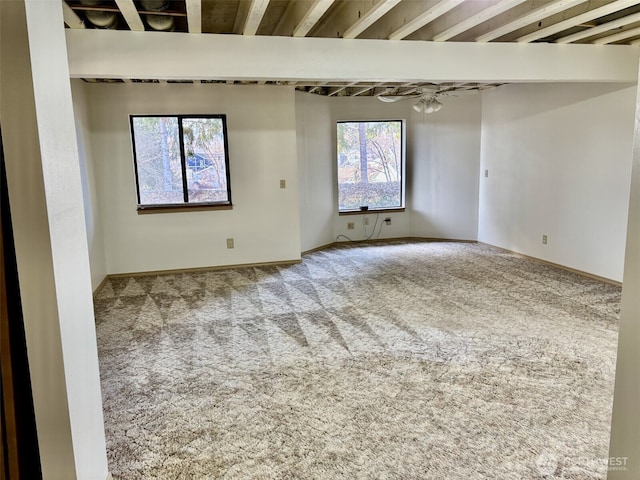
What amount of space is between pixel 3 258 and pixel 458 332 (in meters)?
3.07

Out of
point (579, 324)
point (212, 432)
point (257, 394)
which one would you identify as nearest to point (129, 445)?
point (212, 432)

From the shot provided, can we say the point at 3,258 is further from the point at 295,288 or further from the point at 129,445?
the point at 295,288

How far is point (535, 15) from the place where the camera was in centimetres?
303

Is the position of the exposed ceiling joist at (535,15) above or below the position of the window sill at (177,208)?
above

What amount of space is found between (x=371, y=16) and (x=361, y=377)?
240 cm

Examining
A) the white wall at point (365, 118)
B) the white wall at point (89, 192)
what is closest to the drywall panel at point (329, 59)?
the white wall at point (89, 192)

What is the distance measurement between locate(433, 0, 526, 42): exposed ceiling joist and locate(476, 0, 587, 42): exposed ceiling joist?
9.0 inches

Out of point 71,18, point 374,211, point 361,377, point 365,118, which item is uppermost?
point 71,18

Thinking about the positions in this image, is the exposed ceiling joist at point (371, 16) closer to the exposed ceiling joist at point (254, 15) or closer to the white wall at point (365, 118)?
the exposed ceiling joist at point (254, 15)

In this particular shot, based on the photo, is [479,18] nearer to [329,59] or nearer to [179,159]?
[329,59]

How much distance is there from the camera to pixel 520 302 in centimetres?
413

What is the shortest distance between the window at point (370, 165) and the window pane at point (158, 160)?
2751 millimetres

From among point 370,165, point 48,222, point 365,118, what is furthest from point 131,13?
point 370,165

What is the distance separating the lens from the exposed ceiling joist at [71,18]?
303cm
